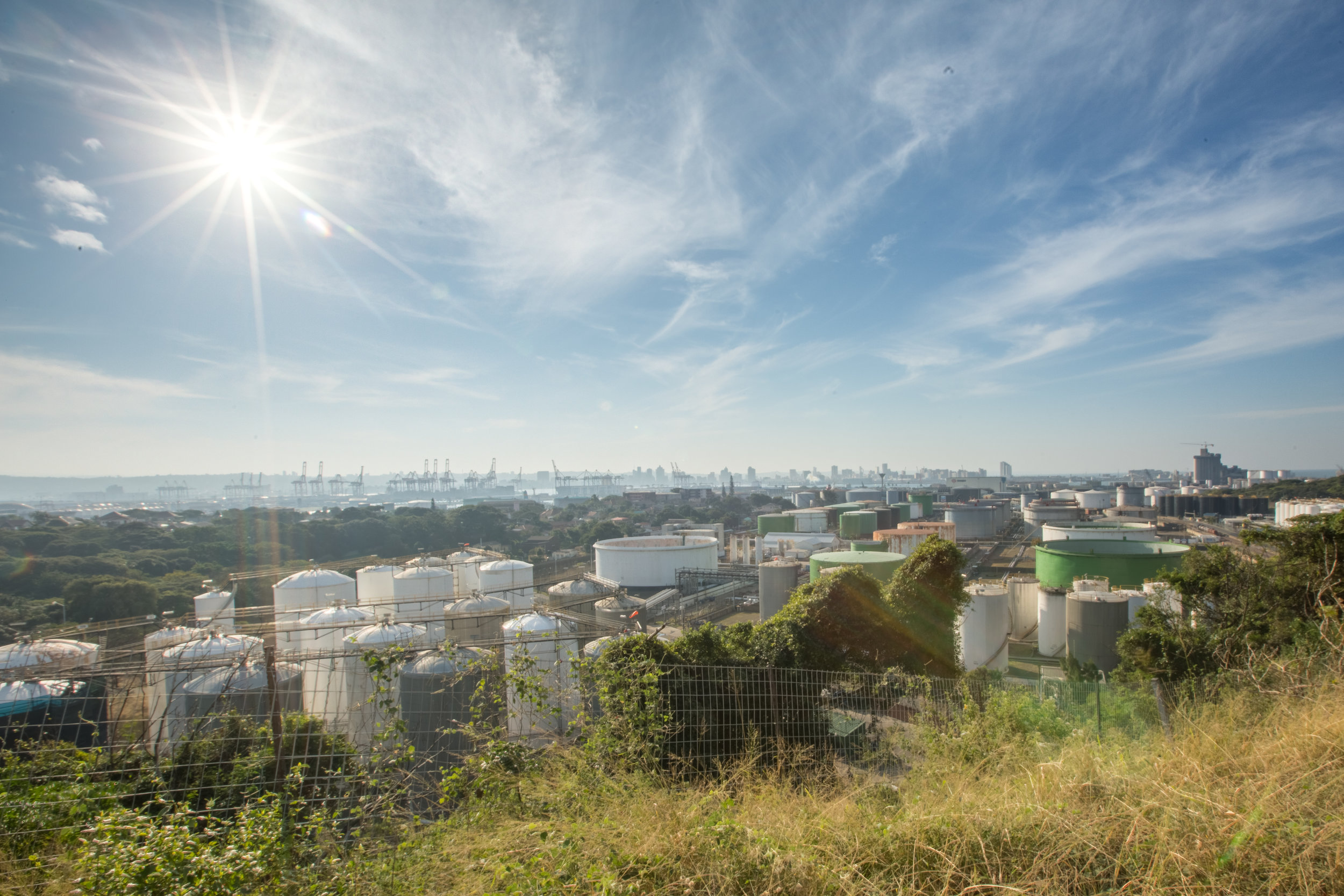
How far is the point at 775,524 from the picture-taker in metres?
38.4

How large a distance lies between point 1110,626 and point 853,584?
6009mm

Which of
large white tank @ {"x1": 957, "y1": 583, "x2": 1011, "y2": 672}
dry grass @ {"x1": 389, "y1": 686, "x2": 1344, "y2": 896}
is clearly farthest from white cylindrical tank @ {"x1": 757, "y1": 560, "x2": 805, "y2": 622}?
dry grass @ {"x1": 389, "y1": 686, "x2": 1344, "y2": 896}

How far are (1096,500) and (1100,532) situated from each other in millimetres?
38559

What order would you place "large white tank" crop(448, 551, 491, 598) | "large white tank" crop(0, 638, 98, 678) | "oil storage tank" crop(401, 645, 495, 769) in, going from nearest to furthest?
"oil storage tank" crop(401, 645, 495, 769) → "large white tank" crop(0, 638, 98, 678) → "large white tank" crop(448, 551, 491, 598)

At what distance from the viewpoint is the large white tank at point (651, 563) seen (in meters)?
20.2

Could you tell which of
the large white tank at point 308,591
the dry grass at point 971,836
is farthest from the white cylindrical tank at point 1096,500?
the dry grass at point 971,836

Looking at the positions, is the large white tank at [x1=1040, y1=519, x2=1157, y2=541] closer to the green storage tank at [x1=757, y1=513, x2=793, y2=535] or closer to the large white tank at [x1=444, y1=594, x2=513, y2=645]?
the green storage tank at [x1=757, y1=513, x2=793, y2=535]

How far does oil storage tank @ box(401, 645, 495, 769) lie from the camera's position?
10.7ft

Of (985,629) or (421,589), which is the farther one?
(421,589)

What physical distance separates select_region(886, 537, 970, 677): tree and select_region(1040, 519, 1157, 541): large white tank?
17260mm

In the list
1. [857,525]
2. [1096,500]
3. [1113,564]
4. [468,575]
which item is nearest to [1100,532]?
[857,525]

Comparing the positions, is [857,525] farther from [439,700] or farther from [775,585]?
Answer: [439,700]

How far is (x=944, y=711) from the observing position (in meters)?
4.17

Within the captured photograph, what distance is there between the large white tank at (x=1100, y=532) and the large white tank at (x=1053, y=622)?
470 inches
